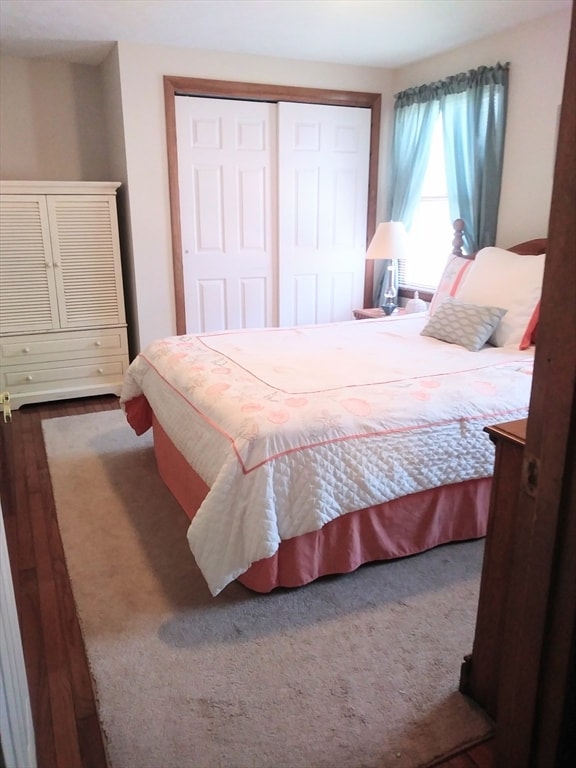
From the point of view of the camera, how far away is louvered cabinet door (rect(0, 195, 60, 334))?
12.7ft

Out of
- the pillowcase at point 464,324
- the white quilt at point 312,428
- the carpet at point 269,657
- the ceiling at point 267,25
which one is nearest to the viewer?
the carpet at point 269,657

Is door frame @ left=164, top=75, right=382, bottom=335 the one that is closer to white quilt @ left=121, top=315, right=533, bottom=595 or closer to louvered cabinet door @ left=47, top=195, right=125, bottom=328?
louvered cabinet door @ left=47, top=195, right=125, bottom=328

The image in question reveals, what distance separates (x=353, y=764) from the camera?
1463 millimetres

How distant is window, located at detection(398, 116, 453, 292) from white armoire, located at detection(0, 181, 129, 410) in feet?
7.43

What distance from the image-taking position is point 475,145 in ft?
12.5

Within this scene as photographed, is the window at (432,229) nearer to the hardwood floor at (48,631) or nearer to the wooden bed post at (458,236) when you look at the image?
the wooden bed post at (458,236)

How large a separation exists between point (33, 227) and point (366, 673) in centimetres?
349

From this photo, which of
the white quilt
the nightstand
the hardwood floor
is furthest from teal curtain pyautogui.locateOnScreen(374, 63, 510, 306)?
the hardwood floor

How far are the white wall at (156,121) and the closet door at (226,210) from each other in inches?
6.0

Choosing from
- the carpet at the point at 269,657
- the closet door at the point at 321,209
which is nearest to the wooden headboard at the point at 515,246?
the closet door at the point at 321,209

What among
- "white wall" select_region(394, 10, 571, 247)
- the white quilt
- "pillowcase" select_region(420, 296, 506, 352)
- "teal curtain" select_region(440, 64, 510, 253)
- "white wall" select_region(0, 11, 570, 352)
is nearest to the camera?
the white quilt

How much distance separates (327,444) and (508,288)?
1.68m

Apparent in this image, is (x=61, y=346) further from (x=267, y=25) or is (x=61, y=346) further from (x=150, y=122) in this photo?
(x=267, y=25)

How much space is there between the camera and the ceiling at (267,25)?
3.15 metres
